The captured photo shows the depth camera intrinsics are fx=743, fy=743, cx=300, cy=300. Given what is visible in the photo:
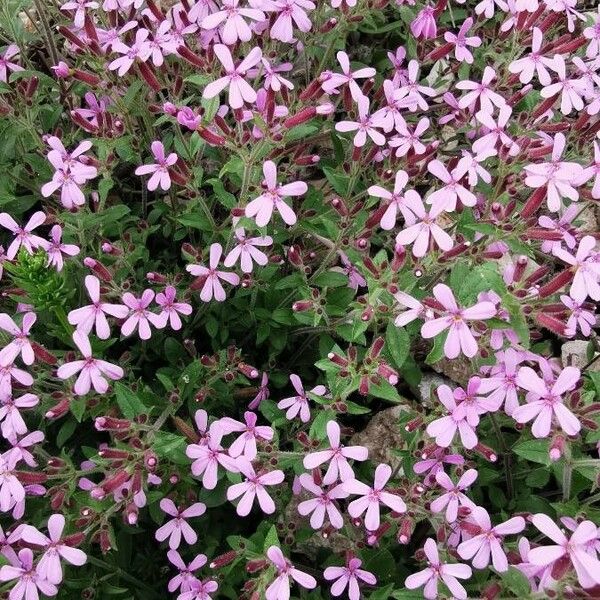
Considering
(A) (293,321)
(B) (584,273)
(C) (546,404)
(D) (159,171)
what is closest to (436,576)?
(C) (546,404)

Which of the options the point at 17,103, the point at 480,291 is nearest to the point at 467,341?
the point at 480,291

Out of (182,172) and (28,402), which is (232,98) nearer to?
(182,172)

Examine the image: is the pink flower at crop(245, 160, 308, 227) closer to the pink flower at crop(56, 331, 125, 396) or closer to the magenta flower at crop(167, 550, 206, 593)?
the pink flower at crop(56, 331, 125, 396)

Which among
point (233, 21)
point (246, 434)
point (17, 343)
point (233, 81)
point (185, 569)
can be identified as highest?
point (233, 21)

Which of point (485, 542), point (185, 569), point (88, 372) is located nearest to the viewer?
point (485, 542)

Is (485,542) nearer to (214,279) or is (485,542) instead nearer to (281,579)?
(281,579)

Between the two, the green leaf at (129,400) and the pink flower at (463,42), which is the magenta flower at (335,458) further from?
the pink flower at (463,42)

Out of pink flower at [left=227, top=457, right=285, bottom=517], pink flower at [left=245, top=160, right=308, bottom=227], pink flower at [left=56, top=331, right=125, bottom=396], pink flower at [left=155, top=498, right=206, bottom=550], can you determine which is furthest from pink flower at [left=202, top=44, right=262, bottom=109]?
pink flower at [left=155, top=498, right=206, bottom=550]
